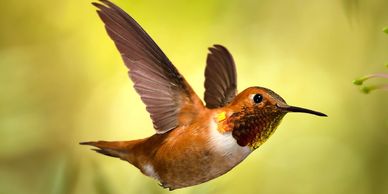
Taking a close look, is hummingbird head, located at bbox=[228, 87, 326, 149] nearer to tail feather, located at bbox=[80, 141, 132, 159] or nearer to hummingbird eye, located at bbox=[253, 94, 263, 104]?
hummingbird eye, located at bbox=[253, 94, 263, 104]

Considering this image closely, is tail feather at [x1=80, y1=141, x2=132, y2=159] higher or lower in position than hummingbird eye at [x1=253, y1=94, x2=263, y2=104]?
lower

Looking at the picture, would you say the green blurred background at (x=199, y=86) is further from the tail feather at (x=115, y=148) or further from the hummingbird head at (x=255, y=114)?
the hummingbird head at (x=255, y=114)

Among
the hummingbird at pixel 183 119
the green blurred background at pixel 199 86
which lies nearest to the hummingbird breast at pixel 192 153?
the hummingbird at pixel 183 119

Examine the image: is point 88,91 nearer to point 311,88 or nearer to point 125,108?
point 125,108

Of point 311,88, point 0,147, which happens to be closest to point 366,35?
point 311,88

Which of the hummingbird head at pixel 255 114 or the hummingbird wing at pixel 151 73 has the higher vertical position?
the hummingbird wing at pixel 151 73

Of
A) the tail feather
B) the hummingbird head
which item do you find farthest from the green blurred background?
the hummingbird head
